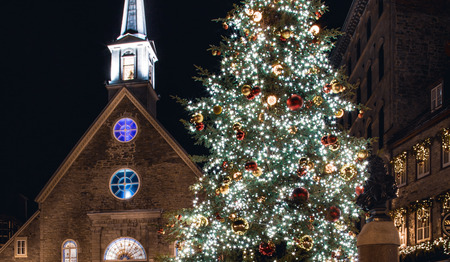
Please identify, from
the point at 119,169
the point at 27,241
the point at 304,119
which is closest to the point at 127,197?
the point at 119,169

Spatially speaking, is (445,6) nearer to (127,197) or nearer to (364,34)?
(364,34)

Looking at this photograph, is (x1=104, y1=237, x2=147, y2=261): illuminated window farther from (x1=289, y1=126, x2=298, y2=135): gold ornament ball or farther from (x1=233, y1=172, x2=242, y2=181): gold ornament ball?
(x1=289, y1=126, x2=298, y2=135): gold ornament ball

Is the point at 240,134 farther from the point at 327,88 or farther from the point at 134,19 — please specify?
the point at 134,19

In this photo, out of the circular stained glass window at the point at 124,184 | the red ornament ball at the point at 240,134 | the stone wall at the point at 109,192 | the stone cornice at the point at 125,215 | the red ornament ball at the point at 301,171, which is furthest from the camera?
the circular stained glass window at the point at 124,184

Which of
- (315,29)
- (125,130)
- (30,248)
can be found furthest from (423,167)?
(30,248)

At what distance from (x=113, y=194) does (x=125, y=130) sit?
152 inches

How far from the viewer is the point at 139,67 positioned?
37688 millimetres

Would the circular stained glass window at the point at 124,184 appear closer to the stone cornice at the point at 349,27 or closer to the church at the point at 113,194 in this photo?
the church at the point at 113,194

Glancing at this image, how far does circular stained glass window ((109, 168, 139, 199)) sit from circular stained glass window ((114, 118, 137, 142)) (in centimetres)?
193

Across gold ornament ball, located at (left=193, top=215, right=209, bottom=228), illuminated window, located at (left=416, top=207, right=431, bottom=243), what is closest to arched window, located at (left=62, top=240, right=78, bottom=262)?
gold ornament ball, located at (left=193, top=215, right=209, bottom=228)

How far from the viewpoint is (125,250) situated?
30.9 metres

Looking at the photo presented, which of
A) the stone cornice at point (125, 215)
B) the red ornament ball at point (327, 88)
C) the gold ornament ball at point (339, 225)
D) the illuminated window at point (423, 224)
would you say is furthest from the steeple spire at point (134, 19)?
the gold ornament ball at point (339, 225)

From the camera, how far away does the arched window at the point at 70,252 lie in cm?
3133

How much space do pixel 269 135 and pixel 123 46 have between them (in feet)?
81.6
